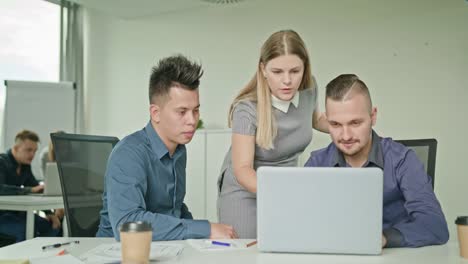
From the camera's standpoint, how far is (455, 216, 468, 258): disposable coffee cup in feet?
3.81

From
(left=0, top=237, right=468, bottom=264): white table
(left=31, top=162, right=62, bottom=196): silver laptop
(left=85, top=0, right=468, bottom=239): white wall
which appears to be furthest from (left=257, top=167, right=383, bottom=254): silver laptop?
(left=85, top=0, right=468, bottom=239): white wall

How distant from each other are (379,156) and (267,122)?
0.42 m

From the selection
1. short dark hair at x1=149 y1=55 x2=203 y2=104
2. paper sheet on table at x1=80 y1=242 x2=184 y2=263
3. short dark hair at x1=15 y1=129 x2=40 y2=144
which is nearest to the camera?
paper sheet on table at x1=80 y1=242 x2=184 y2=263

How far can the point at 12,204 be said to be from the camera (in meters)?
3.24

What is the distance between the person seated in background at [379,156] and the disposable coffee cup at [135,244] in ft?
2.19

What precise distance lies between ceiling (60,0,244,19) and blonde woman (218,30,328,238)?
10.7 feet

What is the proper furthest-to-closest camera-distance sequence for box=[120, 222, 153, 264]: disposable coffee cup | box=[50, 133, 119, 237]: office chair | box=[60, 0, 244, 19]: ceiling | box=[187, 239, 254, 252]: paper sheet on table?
box=[60, 0, 244, 19]: ceiling
box=[50, 133, 119, 237]: office chair
box=[187, 239, 254, 252]: paper sheet on table
box=[120, 222, 153, 264]: disposable coffee cup

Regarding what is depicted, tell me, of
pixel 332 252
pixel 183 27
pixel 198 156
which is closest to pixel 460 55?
pixel 198 156

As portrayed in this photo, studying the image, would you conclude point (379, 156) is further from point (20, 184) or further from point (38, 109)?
point (38, 109)

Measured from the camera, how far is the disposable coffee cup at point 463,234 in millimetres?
1160

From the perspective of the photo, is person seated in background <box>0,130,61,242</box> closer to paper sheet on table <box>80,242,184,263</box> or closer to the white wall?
the white wall

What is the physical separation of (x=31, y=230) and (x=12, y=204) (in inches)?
8.0

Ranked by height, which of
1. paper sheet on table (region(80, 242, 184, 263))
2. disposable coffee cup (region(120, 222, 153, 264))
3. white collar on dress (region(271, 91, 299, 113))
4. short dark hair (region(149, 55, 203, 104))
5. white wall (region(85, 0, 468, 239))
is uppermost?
white wall (region(85, 0, 468, 239))

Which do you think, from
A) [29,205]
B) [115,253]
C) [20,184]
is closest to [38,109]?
[20,184]
